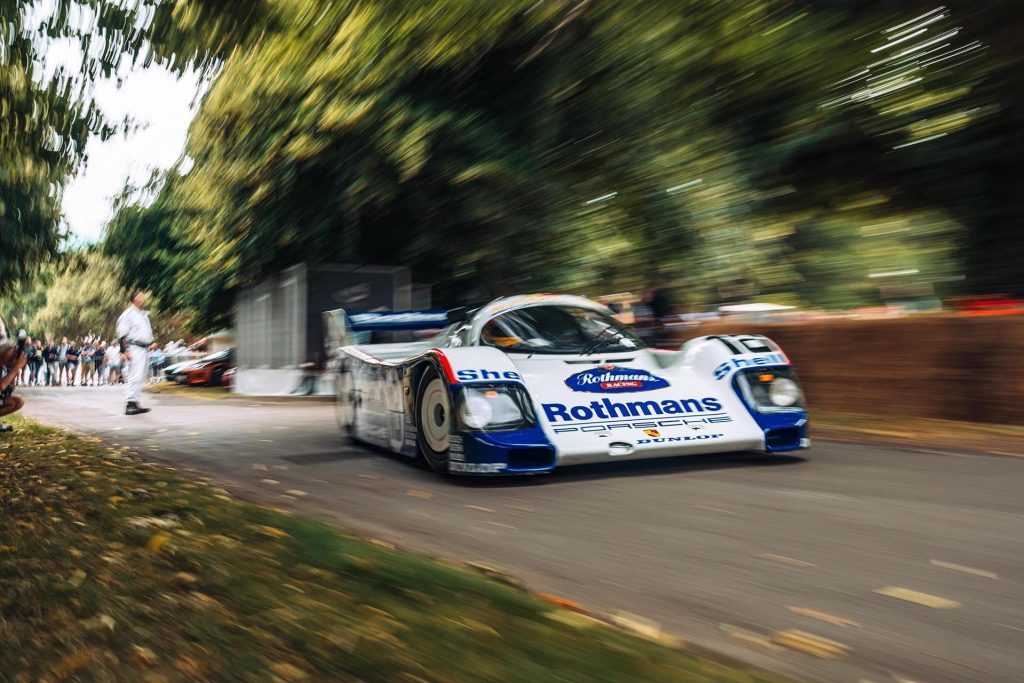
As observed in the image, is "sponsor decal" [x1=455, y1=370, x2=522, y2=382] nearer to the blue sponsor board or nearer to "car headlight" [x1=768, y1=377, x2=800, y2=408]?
"car headlight" [x1=768, y1=377, x2=800, y2=408]

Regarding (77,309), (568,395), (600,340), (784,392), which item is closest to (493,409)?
(568,395)

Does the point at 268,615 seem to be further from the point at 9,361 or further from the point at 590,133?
the point at 590,133

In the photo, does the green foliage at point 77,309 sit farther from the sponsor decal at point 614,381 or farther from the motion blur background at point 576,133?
the sponsor decal at point 614,381

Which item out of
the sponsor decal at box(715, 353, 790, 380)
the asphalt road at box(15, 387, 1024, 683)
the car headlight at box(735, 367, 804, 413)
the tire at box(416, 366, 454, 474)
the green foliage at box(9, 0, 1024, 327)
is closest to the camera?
the asphalt road at box(15, 387, 1024, 683)

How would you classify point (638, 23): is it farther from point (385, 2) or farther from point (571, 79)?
point (385, 2)

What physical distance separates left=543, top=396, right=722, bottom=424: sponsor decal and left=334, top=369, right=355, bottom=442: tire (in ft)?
9.79

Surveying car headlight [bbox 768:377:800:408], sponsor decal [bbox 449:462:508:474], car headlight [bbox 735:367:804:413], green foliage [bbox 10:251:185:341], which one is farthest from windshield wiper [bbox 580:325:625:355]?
green foliage [bbox 10:251:185:341]

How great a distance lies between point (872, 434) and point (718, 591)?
5280 millimetres

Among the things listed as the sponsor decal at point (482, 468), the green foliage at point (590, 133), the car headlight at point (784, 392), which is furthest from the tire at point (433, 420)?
the green foliage at point (590, 133)

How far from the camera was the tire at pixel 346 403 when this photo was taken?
27.7ft

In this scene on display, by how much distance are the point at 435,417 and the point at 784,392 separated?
2358mm

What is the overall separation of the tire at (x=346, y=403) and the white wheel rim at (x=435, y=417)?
203 centimetres

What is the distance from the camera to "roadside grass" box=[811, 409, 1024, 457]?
7137 millimetres

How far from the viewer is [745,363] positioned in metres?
6.43
